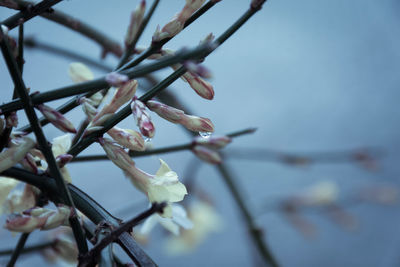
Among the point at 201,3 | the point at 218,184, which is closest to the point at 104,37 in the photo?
the point at 201,3

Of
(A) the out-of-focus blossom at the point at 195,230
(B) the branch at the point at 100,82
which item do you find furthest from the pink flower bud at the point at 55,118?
(A) the out-of-focus blossom at the point at 195,230

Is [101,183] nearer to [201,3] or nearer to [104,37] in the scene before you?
[104,37]

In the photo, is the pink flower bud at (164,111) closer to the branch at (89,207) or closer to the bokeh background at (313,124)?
the branch at (89,207)

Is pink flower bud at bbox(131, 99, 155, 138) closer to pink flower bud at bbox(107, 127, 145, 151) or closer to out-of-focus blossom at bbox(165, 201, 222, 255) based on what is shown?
pink flower bud at bbox(107, 127, 145, 151)

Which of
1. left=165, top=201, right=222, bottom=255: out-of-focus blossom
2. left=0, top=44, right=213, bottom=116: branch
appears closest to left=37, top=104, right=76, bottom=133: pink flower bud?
left=0, top=44, right=213, bottom=116: branch

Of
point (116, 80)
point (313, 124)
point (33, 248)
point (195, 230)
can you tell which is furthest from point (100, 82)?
point (313, 124)

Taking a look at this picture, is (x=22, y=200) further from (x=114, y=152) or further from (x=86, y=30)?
(x=86, y=30)
